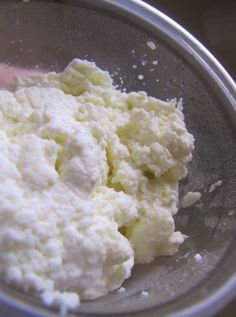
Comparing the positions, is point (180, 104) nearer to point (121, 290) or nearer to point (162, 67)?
point (162, 67)

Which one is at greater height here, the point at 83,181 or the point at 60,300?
the point at 83,181

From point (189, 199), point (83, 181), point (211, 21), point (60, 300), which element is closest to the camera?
point (60, 300)

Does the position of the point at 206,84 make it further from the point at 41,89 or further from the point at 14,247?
the point at 14,247

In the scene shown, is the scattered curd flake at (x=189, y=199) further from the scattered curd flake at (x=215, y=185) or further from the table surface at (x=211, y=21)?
the table surface at (x=211, y=21)

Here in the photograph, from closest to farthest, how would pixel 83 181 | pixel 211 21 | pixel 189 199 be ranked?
1. pixel 83 181
2. pixel 189 199
3. pixel 211 21

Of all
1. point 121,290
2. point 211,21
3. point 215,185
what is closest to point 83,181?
point 121,290
